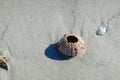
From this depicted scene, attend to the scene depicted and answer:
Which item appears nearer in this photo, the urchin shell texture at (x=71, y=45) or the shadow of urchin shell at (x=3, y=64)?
the shadow of urchin shell at (x=3, y=64)

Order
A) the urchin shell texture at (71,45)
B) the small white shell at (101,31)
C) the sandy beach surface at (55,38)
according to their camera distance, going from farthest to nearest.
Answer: the small white shell at (101,31)
the urchin shell texture at (71,45)
the sandy beach surface at (55,38)

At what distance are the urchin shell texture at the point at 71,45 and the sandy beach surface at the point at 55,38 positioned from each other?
11 centimetres

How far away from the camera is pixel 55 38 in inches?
273

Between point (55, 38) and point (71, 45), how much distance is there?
523 millimetres

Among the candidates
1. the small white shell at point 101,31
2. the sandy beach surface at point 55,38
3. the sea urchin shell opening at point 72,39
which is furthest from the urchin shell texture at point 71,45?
the small white shell at point 101,31

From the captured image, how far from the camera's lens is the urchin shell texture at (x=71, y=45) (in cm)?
652

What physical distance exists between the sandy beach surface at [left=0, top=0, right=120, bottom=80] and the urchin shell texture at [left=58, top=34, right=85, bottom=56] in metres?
0.11

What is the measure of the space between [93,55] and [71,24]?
875mm

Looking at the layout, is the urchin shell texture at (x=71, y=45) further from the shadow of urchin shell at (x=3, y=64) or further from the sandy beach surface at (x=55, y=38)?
the shadow of urchin shell at (x=3, y=64)

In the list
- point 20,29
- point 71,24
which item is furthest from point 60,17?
point 20,29

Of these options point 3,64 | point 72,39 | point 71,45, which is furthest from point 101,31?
point 3,64

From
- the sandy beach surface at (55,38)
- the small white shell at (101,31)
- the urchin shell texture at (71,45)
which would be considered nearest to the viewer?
the sandy beach surface at (55,38)

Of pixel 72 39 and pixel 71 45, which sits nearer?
pixel 71 45

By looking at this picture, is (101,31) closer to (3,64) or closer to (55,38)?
(55,38)
